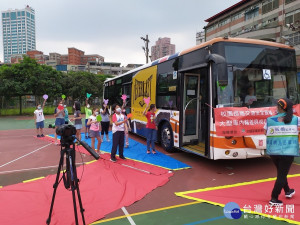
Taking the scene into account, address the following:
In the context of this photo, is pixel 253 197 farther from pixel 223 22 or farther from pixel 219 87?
pixel 223 22

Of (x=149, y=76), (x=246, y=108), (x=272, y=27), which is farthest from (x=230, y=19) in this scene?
(x=246, y=108)

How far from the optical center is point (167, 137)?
7391 mm

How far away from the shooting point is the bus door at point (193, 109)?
6.54 metres

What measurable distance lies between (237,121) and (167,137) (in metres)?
2.84

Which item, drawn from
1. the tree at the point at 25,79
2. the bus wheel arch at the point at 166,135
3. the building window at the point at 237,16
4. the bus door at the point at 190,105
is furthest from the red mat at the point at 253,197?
the building window at the point at 237,16

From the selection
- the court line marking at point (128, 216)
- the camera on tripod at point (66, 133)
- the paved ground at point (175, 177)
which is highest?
the camera on tripod at point (66, 133)

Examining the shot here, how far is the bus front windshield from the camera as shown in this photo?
16.8ft

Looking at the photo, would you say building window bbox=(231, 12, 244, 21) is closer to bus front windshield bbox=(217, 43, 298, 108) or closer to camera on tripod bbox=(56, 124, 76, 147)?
bus front windshield bbox=(217, 43, 298, 108)

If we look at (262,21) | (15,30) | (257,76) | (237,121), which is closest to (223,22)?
(262,21)

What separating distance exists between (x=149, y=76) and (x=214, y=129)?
160 inches

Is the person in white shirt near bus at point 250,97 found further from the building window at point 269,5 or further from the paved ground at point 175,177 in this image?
the building window at point 269,5

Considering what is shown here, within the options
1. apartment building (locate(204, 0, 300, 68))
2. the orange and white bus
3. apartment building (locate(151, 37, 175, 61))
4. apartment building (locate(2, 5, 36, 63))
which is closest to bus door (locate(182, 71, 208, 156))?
the orange and white bus

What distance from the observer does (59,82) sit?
93.1 ft

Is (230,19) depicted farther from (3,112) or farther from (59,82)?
(3,112)
